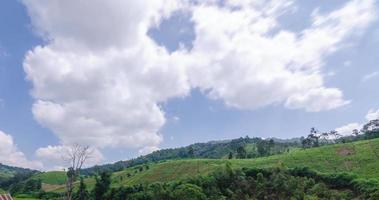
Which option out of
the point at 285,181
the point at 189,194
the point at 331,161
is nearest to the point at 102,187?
the point at 189,194

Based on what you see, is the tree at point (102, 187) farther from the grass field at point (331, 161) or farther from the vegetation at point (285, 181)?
the grass field at point (331, 161)

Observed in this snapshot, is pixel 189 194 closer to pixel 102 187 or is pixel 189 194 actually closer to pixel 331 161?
pixel 102 187

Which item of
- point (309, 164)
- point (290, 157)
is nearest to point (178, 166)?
point (290, 157)

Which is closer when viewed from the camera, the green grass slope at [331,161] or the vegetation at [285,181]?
the vegetation at [285,181]

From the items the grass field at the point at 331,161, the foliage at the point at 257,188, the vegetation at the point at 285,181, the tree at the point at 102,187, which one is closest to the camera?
the foliage at the point at 257,188

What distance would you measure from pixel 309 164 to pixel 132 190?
60220 millimetres

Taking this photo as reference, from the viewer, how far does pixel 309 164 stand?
146000mm

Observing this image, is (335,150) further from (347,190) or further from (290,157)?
(347,190)

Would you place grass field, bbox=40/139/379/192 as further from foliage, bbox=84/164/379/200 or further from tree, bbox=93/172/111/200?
tree, bbox=93/172/111/200

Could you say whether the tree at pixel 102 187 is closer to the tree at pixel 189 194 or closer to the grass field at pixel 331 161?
the tree at pixel 189 194

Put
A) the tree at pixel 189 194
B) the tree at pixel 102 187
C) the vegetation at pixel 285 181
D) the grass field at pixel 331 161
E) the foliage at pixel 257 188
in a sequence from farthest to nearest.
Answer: the grass field at pixel 331 161 → the tree at pixel 102 187 → the vegetation at pixel 285 181 → the foliage at pixel 257 188 → the tree at pixel 189 194

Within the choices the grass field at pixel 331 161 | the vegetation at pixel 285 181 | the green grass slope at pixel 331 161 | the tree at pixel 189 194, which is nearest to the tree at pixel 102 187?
the vegetation at pixel 285 181

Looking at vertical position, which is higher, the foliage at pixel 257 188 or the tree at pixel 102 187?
the tree at pixel 102 187

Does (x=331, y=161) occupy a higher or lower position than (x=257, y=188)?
higher
